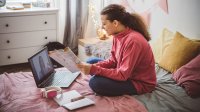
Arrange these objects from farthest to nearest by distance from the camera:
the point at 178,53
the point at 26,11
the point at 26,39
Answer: the point at 26,39, the point at 26,11, the point at 178,53

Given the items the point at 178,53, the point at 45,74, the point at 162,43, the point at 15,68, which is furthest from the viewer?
the point at 15,68

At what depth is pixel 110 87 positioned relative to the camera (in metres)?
2.01

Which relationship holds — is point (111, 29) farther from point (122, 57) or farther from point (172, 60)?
point (172, 60)

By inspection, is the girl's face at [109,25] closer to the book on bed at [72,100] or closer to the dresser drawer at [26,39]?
the book on bed at [72,100]

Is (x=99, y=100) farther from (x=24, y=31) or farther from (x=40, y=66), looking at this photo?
(x=24, y=31)

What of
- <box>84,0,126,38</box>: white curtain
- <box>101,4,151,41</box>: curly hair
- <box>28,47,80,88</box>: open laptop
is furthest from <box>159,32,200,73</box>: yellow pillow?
<box>84,0,126,38</box>: white curtain

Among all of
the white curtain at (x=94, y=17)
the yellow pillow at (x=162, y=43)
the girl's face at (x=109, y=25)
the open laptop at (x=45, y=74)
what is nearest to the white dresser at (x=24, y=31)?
the white curtain at (x=94, y=17)

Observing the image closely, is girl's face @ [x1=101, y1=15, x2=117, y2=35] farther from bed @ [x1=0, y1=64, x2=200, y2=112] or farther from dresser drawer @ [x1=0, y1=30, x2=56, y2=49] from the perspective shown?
dresser drawer @ [x1=0, y1=30, x2=56, y2=49]

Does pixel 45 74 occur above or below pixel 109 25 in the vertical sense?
below

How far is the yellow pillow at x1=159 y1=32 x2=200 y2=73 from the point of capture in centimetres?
239

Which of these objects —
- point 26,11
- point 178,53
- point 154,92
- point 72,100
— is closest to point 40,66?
point 72,100

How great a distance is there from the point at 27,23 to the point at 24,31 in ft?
0.34

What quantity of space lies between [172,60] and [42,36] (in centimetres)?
172

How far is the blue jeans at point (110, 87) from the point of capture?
2.02m
